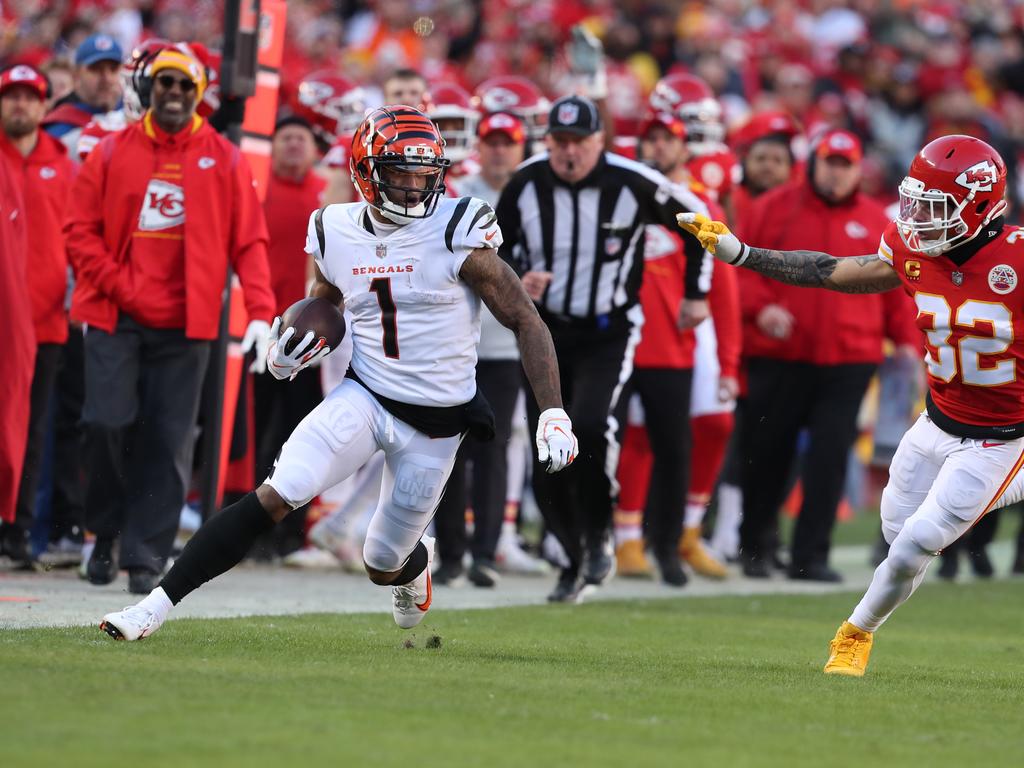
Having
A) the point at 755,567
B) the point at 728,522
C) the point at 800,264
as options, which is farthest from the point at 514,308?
the point at 728,522

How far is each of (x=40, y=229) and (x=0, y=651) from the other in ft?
12.1

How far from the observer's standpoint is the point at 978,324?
236 inches

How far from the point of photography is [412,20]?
17.7 m

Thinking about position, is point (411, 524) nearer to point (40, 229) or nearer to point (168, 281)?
point (168, 281)

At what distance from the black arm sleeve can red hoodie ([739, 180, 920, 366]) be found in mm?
2336

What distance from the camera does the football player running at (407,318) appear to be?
6004mm

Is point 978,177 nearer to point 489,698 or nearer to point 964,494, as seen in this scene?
point 964,494

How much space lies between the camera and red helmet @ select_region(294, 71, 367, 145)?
1028 cm

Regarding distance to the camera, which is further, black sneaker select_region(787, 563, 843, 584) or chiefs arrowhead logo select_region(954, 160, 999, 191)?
black sneaker select_region(787, 563, 843, 584)

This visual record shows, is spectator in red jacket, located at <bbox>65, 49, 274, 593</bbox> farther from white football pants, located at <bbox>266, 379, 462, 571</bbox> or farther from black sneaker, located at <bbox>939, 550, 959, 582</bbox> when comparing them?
black sneaker, located at <bbox>939, 550, 959, 582</bbox>

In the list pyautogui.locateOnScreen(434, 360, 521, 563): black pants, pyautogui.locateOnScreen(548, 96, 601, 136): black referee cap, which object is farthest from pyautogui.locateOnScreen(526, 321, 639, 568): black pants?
pyautogui.locateOnScreen(548, 96, 601, 136): black referee cap

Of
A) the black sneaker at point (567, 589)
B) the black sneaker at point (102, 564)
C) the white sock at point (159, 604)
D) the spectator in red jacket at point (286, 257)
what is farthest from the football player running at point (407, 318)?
the spectator in red jacket at point (286, 257)

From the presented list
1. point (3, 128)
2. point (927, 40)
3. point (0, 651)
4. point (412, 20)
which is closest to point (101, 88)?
point (3, 128)

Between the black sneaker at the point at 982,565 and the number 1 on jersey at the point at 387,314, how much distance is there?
6.27m
